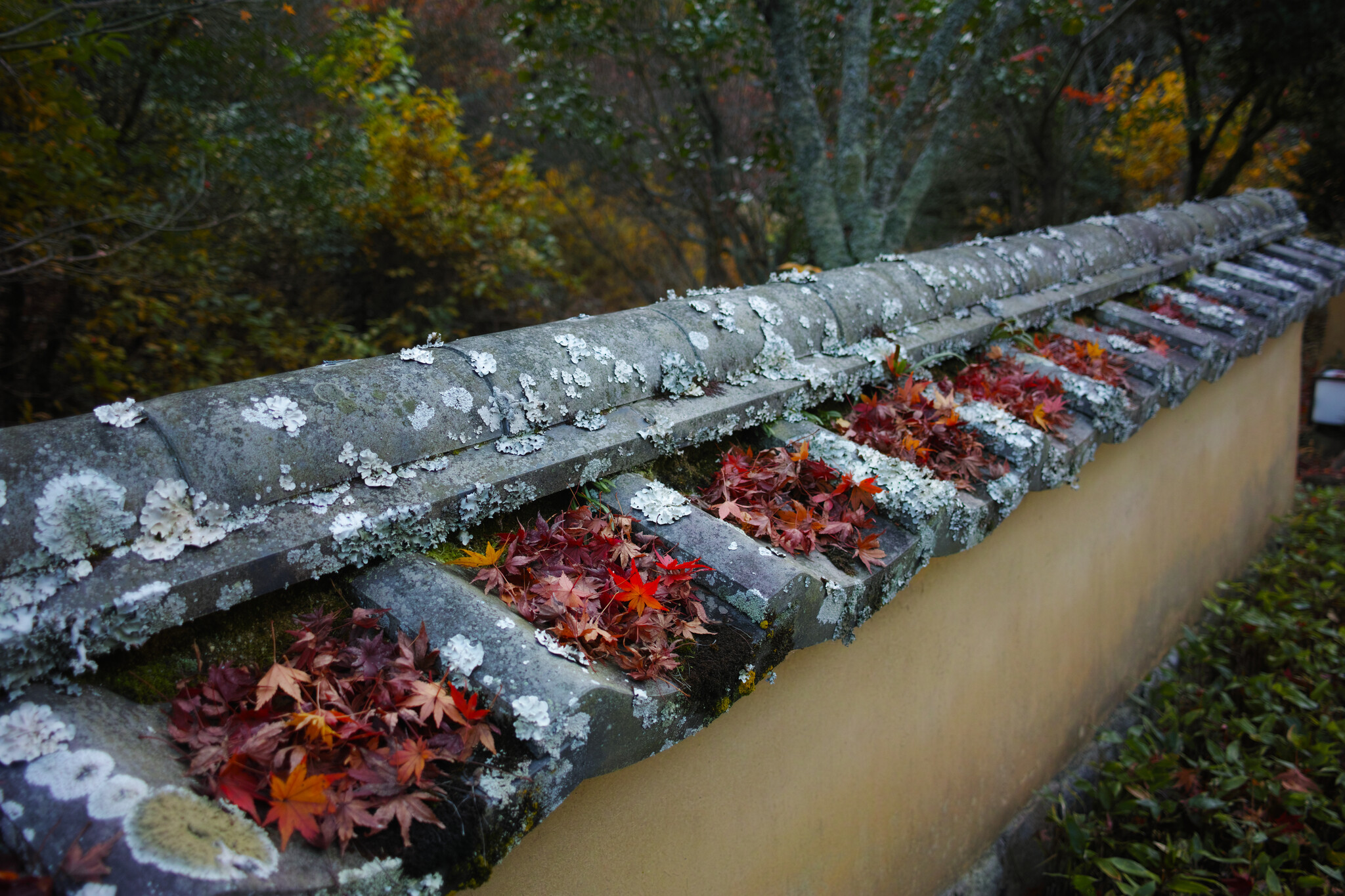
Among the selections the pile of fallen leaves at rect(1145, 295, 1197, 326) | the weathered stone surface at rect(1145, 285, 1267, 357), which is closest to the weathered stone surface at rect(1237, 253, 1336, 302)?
the weathered stone surface at rect(1145, 285, 1267, 357)

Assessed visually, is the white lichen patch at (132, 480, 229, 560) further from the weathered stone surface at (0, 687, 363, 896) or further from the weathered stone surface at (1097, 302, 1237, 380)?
the weathered stone surface at (1097, 302, 1237, 380)

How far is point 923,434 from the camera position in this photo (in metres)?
1.78

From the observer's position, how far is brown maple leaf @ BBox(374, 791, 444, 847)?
834mm

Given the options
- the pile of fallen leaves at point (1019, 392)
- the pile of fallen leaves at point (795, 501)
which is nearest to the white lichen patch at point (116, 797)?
the pile of fallen leaves at point (795, 501)

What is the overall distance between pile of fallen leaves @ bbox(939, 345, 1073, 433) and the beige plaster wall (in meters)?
0.34

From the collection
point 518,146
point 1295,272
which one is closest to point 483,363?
point 1295,272

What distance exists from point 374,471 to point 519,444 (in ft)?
0.83

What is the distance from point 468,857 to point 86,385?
4763mm

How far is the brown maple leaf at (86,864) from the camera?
2.26 ft

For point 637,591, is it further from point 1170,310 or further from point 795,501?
point 1170,310

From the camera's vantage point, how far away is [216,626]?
1031mm

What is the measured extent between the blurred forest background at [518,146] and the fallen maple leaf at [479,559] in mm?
2564

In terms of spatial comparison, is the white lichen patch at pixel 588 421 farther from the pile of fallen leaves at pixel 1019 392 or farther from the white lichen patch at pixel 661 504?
the pile of fallen leaves at pixel 1019 392

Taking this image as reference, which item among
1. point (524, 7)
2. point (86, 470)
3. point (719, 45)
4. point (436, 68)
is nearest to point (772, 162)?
point (719, 45)
